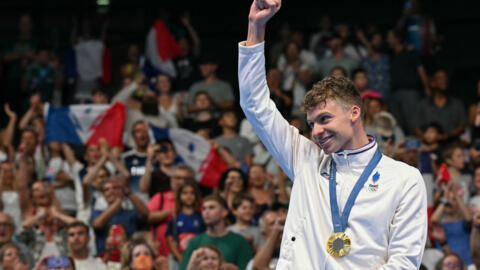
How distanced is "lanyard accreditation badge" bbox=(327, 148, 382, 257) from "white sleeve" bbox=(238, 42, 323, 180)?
25 cm

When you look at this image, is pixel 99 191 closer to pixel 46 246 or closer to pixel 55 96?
pixel 46 246

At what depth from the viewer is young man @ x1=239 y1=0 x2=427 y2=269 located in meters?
4.23

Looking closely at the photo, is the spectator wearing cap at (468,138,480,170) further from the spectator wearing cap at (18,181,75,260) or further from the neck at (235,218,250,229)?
the spectator wearing cap at (18,181,75,260)

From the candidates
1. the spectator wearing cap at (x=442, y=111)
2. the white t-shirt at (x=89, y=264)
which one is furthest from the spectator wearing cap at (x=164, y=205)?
the spectator wearing cap at (x=442, y=111)

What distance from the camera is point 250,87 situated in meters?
4.39

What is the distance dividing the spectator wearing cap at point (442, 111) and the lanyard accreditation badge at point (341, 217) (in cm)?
796

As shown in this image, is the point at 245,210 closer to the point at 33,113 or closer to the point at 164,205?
the point at 164,205

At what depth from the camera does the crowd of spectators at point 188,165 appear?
29.6ft

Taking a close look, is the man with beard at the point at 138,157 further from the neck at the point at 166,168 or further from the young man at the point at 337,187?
the young man at the point at 337,187

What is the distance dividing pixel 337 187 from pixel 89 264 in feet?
16.8

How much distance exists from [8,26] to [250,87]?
505 inches

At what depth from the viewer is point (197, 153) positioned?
1131 cm

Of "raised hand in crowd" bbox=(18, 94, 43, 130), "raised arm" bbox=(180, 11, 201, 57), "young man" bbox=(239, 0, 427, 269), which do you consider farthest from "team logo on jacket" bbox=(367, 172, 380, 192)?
"raised arm" bbox=(180, 11, 201, 57)

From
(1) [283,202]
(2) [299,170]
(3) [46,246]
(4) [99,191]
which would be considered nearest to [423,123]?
(1) [283,202]
